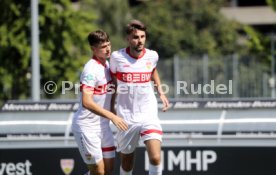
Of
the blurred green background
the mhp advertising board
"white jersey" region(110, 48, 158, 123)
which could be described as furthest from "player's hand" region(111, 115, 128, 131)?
the blurred green background

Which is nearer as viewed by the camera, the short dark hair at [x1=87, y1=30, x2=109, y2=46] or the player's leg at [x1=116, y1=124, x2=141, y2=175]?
the short dark hair at [x1=87, y1=30, x2=109, y2=46]

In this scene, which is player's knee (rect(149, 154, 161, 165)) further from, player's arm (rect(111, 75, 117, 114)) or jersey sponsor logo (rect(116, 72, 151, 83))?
jersey sponsor logo (rect(116, 72, 151, 83))

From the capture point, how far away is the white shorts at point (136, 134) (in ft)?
31.6

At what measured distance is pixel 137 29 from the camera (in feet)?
31.5

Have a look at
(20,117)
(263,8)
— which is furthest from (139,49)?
(263,8)

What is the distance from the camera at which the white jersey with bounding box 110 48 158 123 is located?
9.69 meters

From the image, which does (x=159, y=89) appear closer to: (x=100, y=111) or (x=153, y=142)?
(x=153, y=142)

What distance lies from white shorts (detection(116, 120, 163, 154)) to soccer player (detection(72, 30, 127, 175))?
142 mm

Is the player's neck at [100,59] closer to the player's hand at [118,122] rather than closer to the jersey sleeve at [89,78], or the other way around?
the jersey sleeve at [89,78]

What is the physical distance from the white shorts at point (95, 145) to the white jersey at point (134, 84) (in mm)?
326

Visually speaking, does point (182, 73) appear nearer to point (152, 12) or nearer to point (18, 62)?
point (18, 62)

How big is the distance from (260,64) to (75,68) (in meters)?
10.6

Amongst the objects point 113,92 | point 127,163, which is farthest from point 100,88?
point 127,163

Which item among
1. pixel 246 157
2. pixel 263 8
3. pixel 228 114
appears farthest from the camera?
pixel 263 8
